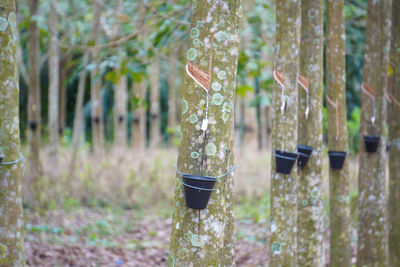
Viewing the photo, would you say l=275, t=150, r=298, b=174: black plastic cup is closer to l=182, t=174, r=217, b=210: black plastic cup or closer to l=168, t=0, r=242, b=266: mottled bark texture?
l=168, t=0, r=242, b=266: mottled bark texture

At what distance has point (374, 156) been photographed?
11.3ft

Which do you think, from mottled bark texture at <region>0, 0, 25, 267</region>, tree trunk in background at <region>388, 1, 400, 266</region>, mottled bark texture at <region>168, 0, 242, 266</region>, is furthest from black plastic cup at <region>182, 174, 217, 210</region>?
tree trunk in background at <region>388, 1, 400, 266</region>

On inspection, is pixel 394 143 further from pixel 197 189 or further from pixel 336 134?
pixel 197 189

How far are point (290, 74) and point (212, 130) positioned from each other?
87cm

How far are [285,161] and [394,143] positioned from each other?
1.71 meters

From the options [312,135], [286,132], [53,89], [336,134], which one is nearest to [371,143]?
[336,134]

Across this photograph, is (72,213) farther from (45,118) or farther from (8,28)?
(45,118)

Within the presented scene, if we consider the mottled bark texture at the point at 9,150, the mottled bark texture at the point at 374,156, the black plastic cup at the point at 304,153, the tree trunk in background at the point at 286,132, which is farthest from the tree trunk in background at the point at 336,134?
the mottled bark texture at the point at 9,150

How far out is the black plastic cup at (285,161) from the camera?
253 centimetres

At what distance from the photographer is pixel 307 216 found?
295 cm

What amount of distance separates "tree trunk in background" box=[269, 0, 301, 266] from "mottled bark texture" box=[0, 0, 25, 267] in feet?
4.93

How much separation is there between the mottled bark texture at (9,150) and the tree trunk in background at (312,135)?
1814 millimetres

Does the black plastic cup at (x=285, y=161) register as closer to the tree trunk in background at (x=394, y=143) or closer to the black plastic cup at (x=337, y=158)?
the black plastic cup at (x=337, y=158)

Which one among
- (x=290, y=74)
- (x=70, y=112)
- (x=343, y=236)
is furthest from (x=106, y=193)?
(x=70, y=112)
